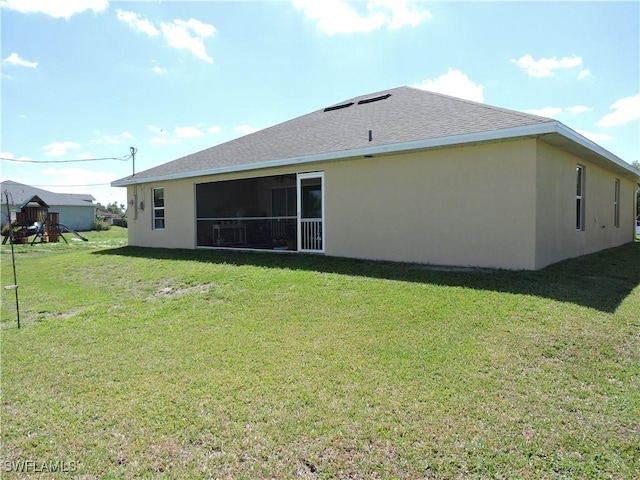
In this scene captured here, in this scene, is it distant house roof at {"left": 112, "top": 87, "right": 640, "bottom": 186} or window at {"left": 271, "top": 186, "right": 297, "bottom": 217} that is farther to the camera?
window at {"left": 271, "top": 186, "right": 297, "bottom": 217}

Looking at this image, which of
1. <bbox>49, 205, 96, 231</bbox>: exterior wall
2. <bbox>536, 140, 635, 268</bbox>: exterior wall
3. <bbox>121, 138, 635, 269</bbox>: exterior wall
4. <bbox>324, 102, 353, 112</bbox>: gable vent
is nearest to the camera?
<bbox>121, 138, 635, 269</bbox>: exterior wall

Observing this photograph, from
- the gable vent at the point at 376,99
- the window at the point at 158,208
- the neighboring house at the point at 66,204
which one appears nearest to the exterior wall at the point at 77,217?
the neighboring house at the point at 66,204

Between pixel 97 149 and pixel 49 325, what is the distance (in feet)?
95.8

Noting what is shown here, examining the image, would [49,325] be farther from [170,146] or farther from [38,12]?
[170,146]

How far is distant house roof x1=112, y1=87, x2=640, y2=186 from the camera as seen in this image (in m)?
7.36

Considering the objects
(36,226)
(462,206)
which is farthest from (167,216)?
(36,226)

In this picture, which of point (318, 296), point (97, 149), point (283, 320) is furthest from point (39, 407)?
point (97, 149)

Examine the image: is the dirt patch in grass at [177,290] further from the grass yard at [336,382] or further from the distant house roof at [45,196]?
the distant house roof at [45,196]

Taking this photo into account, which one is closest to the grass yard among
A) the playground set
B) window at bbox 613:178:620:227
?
window at bbox 613:178:620:227

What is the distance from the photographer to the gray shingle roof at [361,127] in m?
7.96

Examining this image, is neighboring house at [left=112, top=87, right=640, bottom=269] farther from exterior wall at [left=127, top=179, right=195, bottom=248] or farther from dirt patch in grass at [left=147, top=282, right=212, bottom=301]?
dirt patch in grass at [left=147, top=282, right=212, bottom=301]

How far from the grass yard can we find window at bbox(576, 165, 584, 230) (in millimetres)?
3684

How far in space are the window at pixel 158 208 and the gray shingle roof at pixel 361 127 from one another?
28.6 inches

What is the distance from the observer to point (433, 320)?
4.77 m
